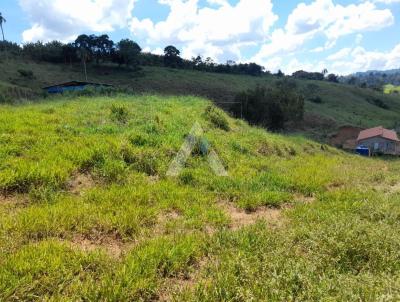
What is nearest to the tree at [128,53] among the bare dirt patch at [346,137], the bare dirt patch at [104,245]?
the bare dirt patch at [346,137]

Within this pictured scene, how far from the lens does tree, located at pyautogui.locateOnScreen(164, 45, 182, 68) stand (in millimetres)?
100500

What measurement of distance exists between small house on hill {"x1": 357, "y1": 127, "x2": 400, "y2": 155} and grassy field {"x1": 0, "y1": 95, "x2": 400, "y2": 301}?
51.5 m

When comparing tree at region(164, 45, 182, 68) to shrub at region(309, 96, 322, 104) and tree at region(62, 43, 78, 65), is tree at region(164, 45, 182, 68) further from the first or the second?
shrub at region(309, 96, 322, 104)

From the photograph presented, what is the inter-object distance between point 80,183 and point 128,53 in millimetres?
79308

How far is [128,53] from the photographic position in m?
81.5

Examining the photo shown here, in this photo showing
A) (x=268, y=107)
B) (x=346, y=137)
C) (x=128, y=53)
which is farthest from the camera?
(x=128, y=53)

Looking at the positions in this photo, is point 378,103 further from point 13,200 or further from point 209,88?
point 13,200

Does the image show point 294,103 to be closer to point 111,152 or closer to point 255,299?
point 111,152

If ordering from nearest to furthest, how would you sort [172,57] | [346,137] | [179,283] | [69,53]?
[179,283] → [346,137] → [69,53] → [172,57]

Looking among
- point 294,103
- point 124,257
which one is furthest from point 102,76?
point 124,257

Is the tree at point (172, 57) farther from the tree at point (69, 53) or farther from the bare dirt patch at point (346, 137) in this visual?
the bare dirt patch at point (346, 137)

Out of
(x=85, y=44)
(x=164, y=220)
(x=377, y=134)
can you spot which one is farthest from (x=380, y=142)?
(x=85, y=44)
